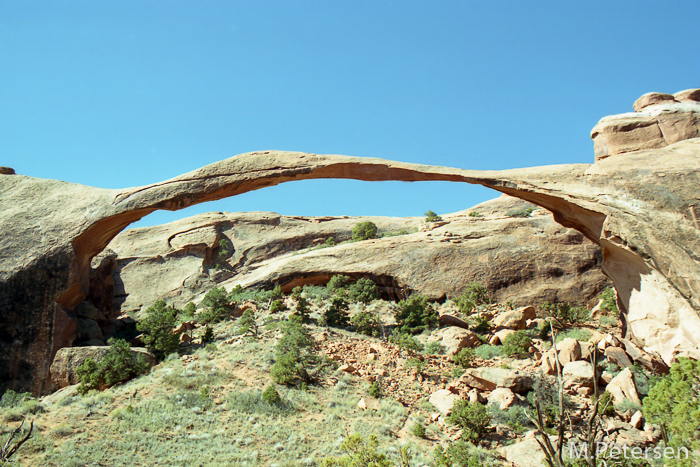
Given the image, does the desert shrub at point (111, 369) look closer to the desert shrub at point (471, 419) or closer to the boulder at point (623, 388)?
the desert shrub at point (471, 419)

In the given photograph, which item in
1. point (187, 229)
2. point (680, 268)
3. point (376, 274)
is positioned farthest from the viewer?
point (187, 229)

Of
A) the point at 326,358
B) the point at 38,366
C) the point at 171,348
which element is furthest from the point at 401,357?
the point at 38,366

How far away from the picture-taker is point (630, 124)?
1310 centimetres

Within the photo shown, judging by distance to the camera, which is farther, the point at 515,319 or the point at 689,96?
the point at 515,319

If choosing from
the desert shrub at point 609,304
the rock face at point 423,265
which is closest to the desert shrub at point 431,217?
the rock face at point 423,265

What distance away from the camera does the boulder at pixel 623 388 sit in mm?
12023

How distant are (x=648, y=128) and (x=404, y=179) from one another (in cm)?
652

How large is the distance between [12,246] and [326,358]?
9.44 m

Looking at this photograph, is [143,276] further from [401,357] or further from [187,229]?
[401,357]

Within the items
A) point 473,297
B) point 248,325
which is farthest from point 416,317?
point 248,325

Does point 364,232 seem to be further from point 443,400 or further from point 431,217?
point 443,400

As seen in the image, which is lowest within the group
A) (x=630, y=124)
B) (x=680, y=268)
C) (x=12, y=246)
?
(x=680, y=268)

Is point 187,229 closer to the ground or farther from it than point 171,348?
farther from it

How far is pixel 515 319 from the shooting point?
18391mm
